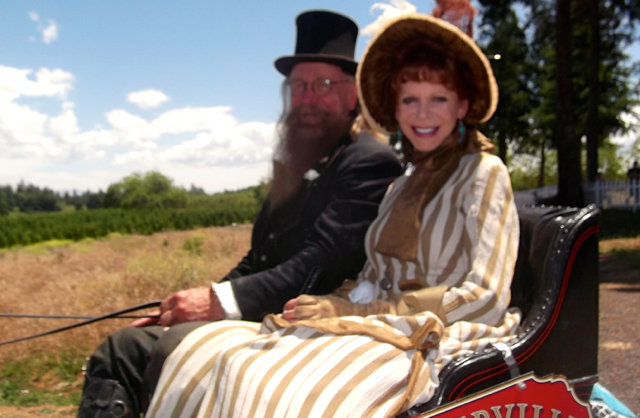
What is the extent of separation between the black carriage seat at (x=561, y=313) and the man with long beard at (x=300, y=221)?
0.75m

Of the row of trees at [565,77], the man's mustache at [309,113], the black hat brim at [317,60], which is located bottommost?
the man's mustache at [309,113]

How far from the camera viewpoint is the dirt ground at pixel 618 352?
11.6ft

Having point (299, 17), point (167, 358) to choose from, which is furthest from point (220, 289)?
point (299, 17)

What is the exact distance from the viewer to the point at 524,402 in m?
1.68

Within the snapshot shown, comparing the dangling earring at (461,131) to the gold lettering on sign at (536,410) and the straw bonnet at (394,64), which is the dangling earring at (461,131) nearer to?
the straw bonnet at (394,64)

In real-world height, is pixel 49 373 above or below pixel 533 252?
below

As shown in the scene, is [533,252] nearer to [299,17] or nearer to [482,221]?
[482,221]

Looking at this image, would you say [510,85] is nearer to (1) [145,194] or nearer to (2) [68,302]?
(2) [68,302]

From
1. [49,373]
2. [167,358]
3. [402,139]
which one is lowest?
[49,373]

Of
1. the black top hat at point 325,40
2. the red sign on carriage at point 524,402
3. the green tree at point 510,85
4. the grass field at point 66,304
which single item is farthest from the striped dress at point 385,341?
the green tree at point 510,85

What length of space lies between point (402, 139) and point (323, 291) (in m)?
0.73

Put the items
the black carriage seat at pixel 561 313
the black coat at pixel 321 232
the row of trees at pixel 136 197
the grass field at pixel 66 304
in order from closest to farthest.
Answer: the black carriage seat at pixel 561 313 < the black coat at pixel 321 232 < the grass field at pixel 66 304 < the row of trees at pixel 136 197

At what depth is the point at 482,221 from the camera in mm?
1897

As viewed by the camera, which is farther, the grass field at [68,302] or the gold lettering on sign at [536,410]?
the grass field at [68,302]
